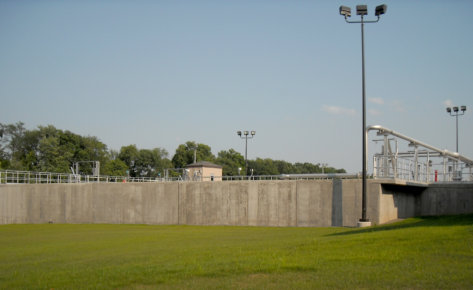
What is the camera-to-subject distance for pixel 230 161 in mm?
122812

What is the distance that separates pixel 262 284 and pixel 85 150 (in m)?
88.4

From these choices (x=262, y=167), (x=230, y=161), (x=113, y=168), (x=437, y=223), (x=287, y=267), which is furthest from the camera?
(x=262, y=167)

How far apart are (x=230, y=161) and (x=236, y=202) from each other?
300ft

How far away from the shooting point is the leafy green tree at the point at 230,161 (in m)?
121

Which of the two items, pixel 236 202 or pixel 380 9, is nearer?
pixel 380 9

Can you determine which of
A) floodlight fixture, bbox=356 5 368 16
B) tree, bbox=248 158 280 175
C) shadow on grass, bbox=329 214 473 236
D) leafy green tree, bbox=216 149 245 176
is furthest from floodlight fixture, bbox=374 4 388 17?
tree, bbox=248 158 280 175

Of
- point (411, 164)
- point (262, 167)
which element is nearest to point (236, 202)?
point (411, 164)

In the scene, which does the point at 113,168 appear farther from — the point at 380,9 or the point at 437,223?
the point at 437,223

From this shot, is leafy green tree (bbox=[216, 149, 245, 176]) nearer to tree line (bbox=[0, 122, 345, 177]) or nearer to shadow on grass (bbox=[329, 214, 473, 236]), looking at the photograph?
tree line (bbox=[0, 122, 345, 177])

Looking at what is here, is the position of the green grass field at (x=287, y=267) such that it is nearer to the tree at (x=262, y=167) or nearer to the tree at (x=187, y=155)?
the tree at (x=187, y=155)

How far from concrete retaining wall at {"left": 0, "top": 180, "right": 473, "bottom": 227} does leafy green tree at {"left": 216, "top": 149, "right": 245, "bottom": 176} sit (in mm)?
80636

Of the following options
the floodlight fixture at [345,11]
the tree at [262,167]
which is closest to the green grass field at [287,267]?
the floodlight fixture at [345,11]

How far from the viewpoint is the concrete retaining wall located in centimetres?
2805

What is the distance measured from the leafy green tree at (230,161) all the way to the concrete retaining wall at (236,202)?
80636 millimetres
